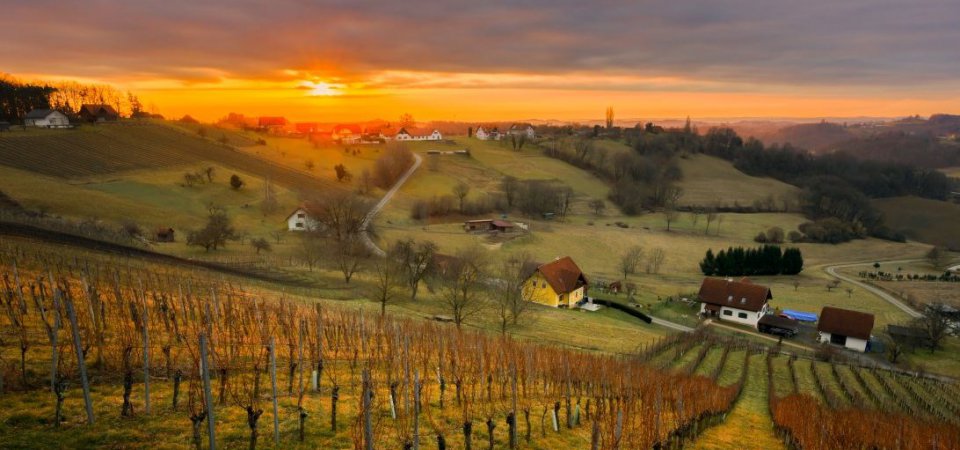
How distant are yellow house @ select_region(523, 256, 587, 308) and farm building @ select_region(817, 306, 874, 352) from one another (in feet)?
75.5

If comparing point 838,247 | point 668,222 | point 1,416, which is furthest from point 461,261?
point 838,247

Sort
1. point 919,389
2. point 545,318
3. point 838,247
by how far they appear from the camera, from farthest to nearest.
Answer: point 838,247, point 545,318, point 919,389

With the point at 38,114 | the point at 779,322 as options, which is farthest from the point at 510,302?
the point at 38,114

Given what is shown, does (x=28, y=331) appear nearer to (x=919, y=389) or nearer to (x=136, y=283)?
(x=136, y=283)

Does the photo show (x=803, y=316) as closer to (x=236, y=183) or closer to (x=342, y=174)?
(x=236, y=183)

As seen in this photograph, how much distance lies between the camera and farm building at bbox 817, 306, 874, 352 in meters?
45.8

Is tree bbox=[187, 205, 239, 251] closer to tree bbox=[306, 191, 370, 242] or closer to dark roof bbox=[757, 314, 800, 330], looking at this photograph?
tree bbox=[306, 191, 370, 242]

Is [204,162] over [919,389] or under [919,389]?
over

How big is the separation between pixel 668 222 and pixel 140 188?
8944 centimetres

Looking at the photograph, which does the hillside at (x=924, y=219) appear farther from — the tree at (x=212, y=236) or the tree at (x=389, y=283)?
the tree at (x=212, y=236)

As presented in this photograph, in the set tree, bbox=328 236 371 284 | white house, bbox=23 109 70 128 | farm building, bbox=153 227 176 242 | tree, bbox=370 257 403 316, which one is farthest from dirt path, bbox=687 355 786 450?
white house, bbox=23 109 70 128

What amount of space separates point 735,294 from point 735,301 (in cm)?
88

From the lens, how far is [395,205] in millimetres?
92312

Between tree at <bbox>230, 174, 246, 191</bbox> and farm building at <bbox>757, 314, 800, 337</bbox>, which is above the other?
tree at <bbox>230, 174, 246, 191</bbox>
